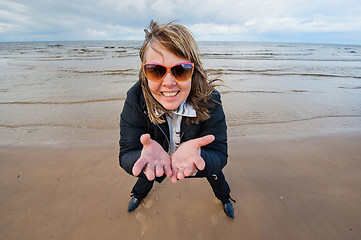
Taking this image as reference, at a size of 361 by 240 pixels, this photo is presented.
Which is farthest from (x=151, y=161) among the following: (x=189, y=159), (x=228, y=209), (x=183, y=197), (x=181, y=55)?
(x=228, y=209)

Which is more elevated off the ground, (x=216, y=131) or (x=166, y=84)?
(x=166, y=84)

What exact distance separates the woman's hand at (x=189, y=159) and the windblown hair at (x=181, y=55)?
33 cm

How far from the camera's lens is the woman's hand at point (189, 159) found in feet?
4.24

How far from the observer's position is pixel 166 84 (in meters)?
1.37

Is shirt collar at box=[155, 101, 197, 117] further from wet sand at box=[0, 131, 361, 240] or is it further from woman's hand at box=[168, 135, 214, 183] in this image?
wet sand at box=[0, 131, 361, 240]

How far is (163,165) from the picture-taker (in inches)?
52.6

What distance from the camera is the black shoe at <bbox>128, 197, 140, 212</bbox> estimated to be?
6.53 ft

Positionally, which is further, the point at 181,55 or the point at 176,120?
the point at 176,120

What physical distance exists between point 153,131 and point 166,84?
21.8 inches

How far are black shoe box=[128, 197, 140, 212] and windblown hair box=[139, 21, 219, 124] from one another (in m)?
1.07

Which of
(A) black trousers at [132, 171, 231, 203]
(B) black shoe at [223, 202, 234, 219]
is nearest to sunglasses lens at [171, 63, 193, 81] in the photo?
(A) black trousers at [132, 171, 231, 203]

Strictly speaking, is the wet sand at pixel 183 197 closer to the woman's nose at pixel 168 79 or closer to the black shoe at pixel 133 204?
the black shoe at pixel 133 204

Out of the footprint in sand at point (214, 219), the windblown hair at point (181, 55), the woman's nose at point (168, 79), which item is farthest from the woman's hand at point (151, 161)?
the footprint in sand at point (214, 219)

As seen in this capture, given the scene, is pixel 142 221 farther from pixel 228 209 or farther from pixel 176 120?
pixel 176 120
